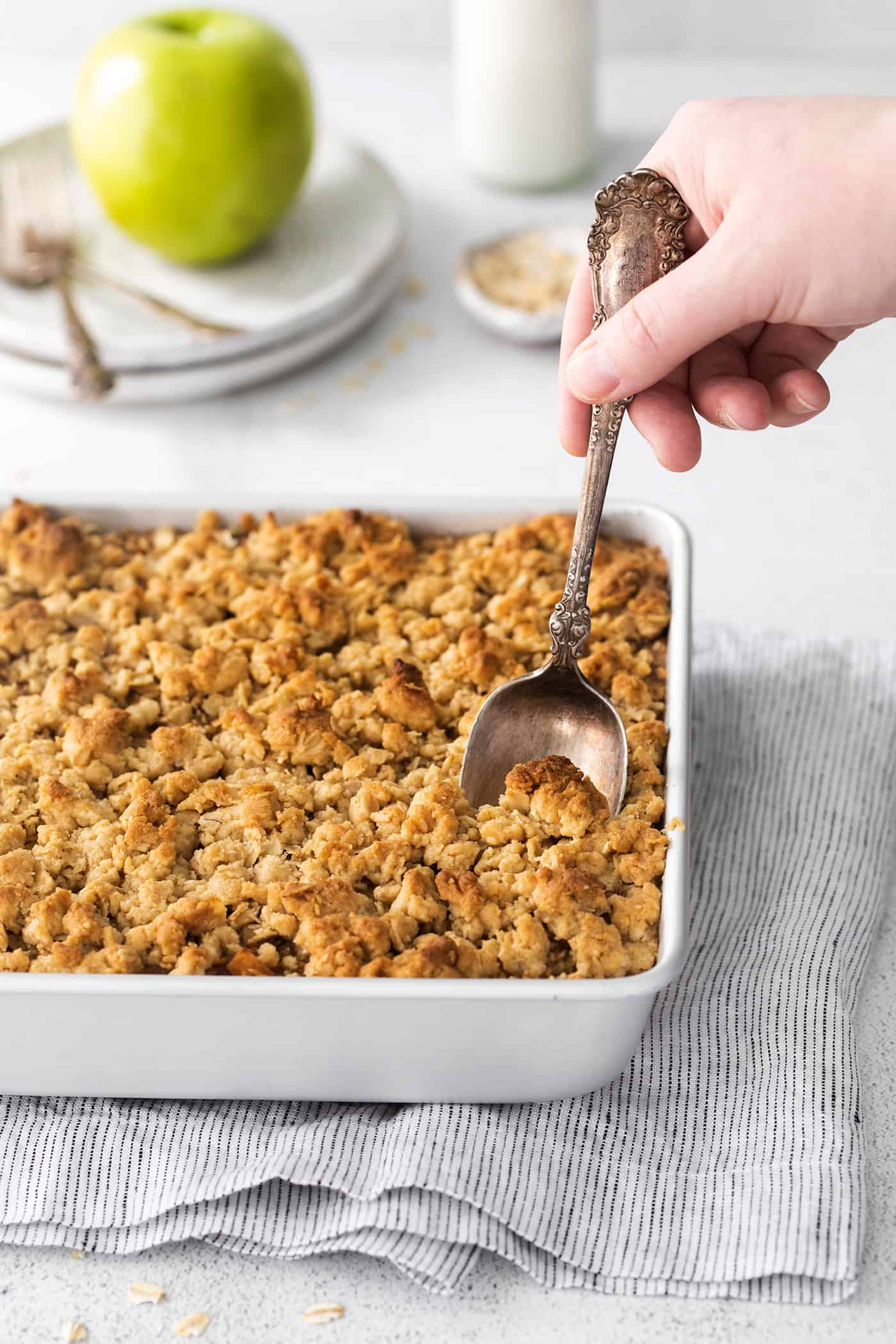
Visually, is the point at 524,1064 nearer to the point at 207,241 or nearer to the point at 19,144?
the point at 207,241

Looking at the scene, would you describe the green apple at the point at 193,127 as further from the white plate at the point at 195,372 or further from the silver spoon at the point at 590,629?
the silver spoon at the point at 590,629

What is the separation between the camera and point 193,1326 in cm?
106

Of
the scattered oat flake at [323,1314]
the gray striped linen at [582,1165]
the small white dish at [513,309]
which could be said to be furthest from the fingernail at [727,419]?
the scattered oat flake at [323,1314]

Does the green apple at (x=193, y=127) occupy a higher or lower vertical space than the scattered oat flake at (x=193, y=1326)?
higher

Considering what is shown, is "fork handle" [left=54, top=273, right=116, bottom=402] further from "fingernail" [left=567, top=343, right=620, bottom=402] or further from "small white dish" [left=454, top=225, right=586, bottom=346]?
"fingernail" [left=567, top=343, right=620, bottom=402]

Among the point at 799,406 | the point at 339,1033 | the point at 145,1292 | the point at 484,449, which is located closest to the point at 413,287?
the point at 484,449

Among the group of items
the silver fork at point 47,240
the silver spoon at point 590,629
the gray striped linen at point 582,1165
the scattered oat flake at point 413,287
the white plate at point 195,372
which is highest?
the silver spoon at point 590,629

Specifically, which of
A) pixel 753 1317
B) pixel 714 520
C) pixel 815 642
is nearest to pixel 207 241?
pixel 714 520

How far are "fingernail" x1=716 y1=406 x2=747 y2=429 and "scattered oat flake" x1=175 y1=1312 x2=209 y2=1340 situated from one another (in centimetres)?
87

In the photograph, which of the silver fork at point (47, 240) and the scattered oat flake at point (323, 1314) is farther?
the silver fork at point (47, 240)

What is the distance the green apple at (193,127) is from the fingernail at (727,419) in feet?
3.25

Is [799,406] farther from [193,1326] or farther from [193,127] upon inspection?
[193,127]

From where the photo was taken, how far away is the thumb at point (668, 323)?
114cm

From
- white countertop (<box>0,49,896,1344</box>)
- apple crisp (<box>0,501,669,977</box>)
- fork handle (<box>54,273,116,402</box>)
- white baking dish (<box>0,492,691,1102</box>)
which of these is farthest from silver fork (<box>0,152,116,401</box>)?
white baking dish (<box>0,492,691,1102</box>)
